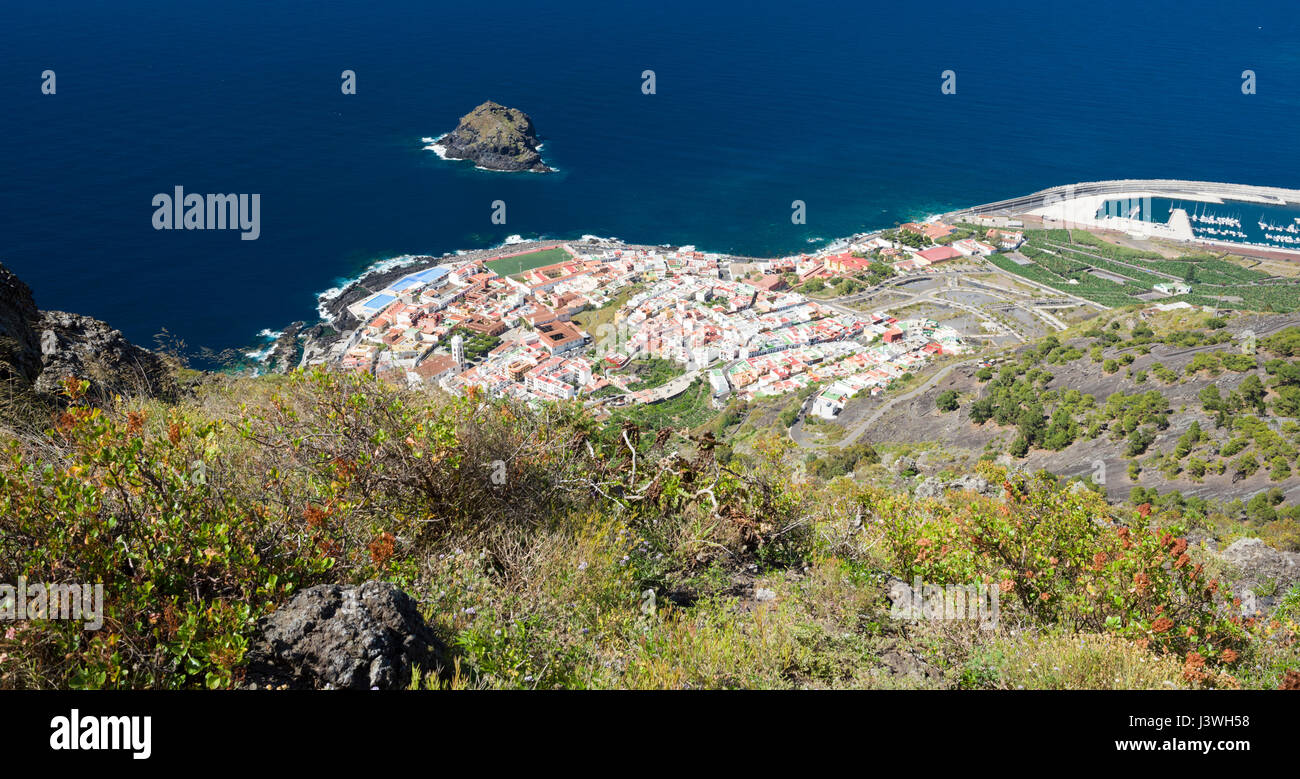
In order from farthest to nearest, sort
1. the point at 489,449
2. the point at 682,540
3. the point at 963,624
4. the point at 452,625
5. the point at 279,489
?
the point at 682,540 → the point at 489,449 → the point at 963,624 → the point at 279,489 → the point at 452,625

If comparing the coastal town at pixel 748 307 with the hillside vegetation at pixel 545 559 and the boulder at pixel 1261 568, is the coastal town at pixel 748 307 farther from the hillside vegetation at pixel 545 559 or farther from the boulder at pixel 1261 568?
the hillside vegetation at pixel 545 559

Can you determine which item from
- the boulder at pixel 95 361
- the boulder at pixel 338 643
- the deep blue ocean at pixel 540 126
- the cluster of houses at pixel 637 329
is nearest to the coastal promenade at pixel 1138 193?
the deep blue ocean at pixel 540 126

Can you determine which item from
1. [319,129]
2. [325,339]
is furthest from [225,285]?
[319,129]

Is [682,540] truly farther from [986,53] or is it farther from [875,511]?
[986,53]

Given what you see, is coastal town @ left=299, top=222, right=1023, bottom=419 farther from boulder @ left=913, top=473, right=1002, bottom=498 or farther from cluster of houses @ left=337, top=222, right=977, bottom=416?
boulder @ left=913, top=473, right=1002, bottom=498

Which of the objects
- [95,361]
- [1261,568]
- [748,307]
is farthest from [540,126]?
[1261,568]

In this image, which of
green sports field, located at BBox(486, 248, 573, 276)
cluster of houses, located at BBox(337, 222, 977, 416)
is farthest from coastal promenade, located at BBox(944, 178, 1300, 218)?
green sports field, located at BBox(486, 248, 573, 276)

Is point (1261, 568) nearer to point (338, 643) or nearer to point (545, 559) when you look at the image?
point (545, 559)
